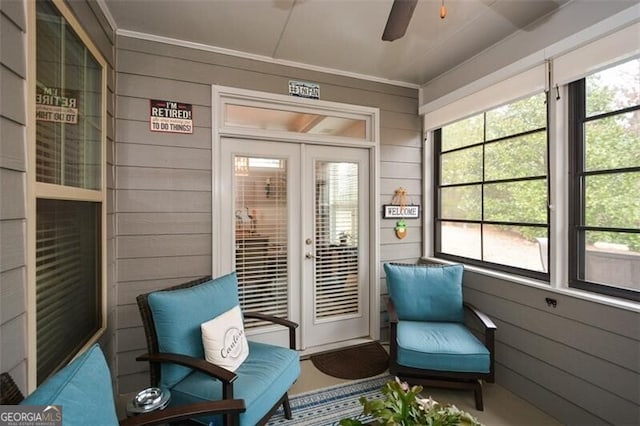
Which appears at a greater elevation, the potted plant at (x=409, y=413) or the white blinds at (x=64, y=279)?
the white blinds at (x=64, y=279)

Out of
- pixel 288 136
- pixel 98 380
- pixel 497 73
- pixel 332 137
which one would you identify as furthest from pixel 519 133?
pixel 98 380

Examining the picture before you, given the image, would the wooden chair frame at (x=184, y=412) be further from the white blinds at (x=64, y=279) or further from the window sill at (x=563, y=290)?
the window sill at (x=563, y=290)

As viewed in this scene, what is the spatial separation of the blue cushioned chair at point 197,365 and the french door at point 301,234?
2.56 feet

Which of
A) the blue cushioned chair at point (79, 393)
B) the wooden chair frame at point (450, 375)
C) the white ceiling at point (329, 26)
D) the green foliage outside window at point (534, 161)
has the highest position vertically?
the white ceiling at point (329, 26)

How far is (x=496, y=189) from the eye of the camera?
244cm

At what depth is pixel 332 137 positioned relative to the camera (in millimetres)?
2770

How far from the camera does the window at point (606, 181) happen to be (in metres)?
1.65

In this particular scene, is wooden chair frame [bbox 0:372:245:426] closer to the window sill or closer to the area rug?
the area rug

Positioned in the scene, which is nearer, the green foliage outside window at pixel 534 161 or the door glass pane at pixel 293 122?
the green foliage outside window at pixel 534 161

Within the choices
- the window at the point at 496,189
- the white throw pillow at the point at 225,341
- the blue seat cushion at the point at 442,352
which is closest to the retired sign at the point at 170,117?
the white throw pillow at the point at 225,341

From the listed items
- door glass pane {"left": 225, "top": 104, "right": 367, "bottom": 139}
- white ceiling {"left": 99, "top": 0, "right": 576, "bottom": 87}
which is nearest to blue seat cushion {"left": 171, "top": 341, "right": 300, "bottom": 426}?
door glass pane {"left": 225, "top": 104, "right": 367, "bottom": 139}

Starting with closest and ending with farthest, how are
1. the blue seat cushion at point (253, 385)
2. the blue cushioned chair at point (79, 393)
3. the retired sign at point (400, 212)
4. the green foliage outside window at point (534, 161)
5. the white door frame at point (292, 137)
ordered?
1. the blue cushioned chair at point (79, 393)
2. the blue seat cushion at point (253, 385)
3. the green foliage outside window at point (534, 161)
4. the white door frame at point (292, 137)
5. the retired sign at point (400, 212)

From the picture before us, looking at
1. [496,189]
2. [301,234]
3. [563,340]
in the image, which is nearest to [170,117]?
[301,234]

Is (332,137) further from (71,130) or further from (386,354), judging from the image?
(386,354)
